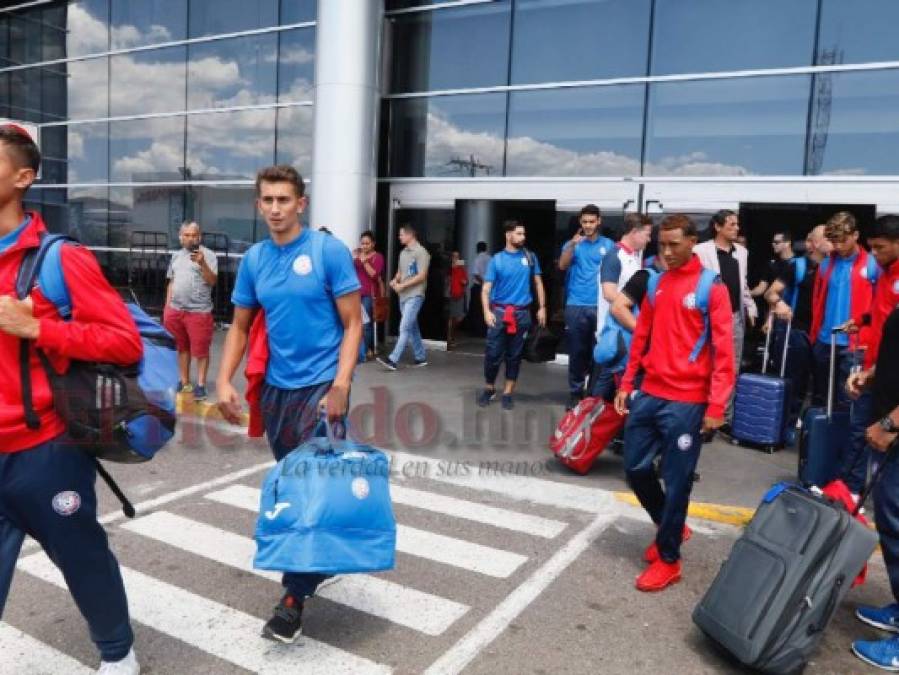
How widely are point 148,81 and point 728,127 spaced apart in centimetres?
1195

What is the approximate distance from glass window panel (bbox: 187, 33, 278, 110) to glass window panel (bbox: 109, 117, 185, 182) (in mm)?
839

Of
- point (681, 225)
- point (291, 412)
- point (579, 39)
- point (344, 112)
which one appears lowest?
point (291, 412)

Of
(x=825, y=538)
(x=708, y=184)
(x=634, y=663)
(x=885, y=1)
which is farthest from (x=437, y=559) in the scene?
(x=885, y=1)

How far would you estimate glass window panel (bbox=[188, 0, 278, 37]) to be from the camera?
1438 cm

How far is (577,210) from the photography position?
11.3 m

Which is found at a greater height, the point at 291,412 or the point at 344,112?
the point at 344,112

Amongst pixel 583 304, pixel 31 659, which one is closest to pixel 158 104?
pixel 583 304

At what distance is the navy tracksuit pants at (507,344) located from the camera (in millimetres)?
8242

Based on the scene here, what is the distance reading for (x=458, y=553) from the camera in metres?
4.45

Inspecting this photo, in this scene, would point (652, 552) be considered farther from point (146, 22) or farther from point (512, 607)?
point (146, 22)

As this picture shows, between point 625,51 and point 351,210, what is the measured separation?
477 centimetres

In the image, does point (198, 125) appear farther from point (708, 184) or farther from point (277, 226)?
point (277, 226)

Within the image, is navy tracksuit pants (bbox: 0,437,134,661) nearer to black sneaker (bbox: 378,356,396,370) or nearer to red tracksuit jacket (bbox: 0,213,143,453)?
red tracksuit jacket (bbox: 0,213,143,453)

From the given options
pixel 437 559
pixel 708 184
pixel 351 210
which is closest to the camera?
pixel 437 559
